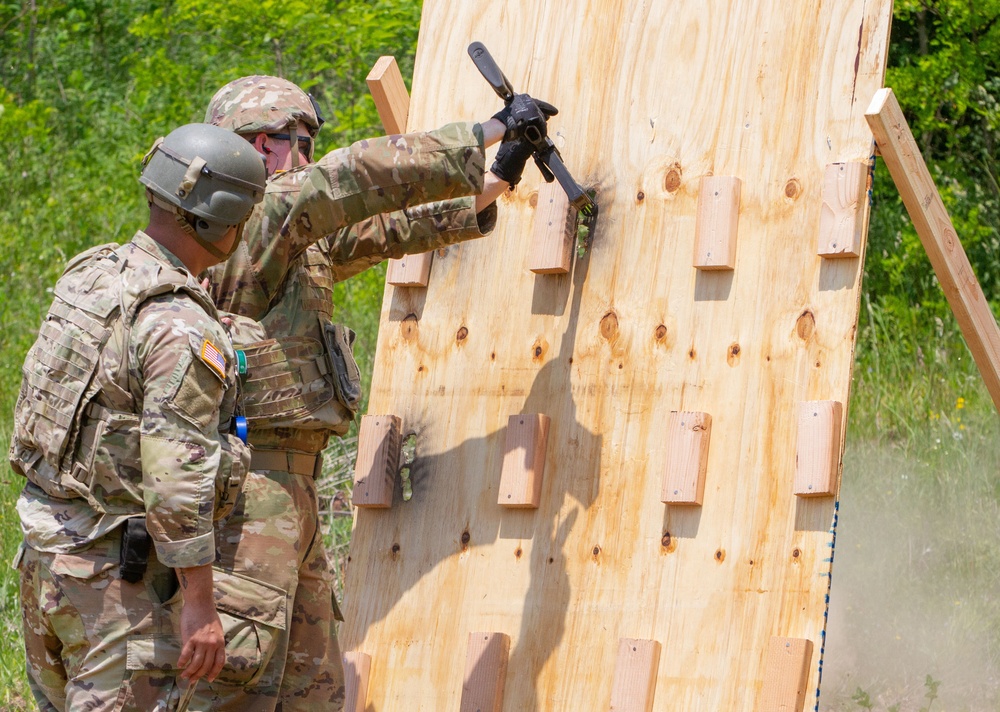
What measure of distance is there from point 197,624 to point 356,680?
107cm

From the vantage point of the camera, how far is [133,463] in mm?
2373

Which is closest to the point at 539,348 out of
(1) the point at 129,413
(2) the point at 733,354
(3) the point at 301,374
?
(2) the point at 733,354

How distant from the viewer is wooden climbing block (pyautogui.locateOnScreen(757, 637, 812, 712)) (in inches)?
109

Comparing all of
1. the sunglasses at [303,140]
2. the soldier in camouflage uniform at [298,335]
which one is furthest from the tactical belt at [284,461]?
the sunglasses at [303,140]

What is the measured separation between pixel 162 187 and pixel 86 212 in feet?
20.4

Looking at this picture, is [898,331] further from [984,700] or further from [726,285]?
[726,285]

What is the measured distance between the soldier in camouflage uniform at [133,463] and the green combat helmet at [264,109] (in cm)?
52

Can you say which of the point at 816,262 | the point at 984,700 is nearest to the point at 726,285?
the point at 816,262

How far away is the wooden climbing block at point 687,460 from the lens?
3.02 metres

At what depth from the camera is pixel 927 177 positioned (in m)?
3.01

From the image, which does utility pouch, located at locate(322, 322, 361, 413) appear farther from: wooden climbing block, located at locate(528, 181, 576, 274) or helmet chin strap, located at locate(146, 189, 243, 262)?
wooden climbing block, located at locate(528, 181, 576, 274)

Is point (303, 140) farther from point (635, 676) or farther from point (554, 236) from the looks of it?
point (635, 676)

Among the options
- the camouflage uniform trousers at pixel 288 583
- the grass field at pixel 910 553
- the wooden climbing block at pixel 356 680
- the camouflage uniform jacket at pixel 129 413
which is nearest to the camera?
the camouflage uniform jacket at pixel 129 413

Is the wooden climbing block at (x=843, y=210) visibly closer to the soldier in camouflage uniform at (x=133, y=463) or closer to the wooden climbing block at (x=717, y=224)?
the wooden climbing block at (x=717, y=224)
